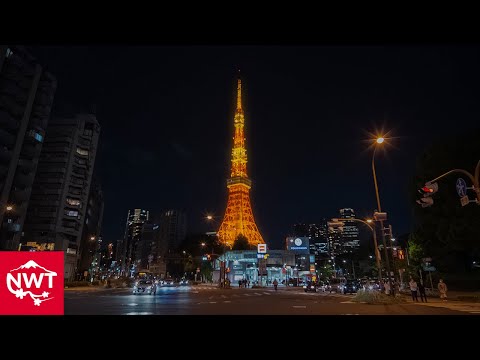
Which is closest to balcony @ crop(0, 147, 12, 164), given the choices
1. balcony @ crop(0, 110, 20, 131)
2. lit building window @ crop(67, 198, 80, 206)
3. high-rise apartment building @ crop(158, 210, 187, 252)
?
balcony @ crop(0, 110, 20, 131)

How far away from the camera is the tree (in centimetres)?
7725

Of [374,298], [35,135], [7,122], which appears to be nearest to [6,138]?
[7,122]

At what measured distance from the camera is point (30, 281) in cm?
665

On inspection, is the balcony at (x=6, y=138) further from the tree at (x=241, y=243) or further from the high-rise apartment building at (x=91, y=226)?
the tree at (x=241, y=243)

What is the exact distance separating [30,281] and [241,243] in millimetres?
72058

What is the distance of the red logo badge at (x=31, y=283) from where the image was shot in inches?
253

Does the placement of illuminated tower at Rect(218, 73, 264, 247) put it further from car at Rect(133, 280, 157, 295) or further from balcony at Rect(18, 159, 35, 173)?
car at Rect(133, 280, 157, 295)

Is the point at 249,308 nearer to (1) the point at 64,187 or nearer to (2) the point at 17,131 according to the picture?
(2) the point at 17,131

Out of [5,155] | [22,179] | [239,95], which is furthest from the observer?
[239,95]

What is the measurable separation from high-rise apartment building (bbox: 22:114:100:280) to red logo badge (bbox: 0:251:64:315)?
2365 inches
